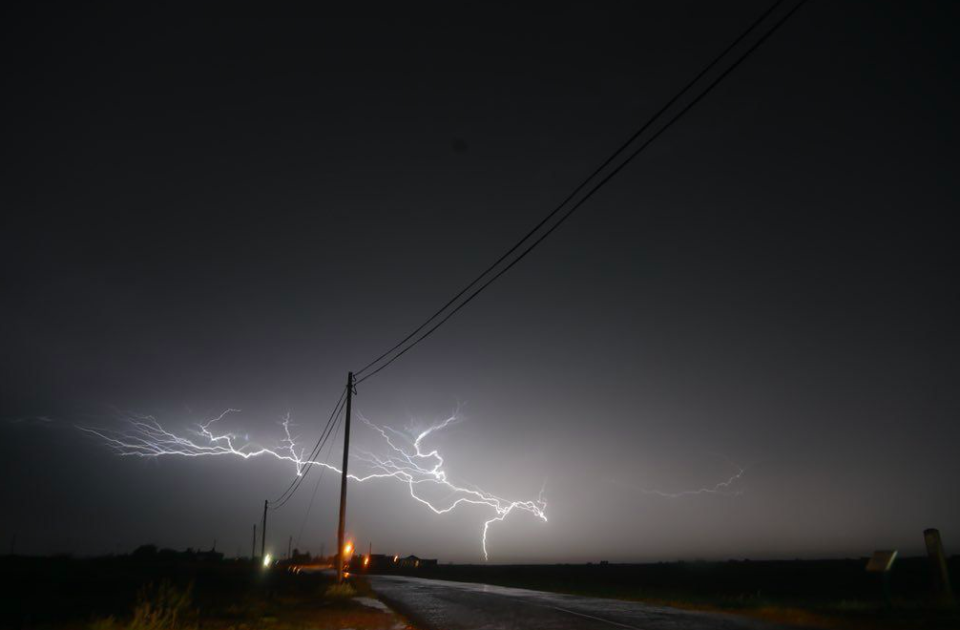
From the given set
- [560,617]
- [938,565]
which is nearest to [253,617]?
[560,617]

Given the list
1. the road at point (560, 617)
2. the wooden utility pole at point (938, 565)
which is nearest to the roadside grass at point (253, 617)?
the road at point (560, 617)

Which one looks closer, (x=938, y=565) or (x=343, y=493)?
(x=938, y=565)

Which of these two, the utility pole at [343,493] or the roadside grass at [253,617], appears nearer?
the roadside grass at [253,617]

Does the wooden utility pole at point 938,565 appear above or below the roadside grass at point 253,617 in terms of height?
above

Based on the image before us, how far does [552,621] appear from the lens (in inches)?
453

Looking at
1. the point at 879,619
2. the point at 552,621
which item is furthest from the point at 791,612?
the point at 552,621

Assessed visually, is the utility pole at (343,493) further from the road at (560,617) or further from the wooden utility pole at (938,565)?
the wooden utility pole at (938,565)

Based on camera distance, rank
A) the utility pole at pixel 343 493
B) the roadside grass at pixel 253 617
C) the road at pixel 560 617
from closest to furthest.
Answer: the road at pixel 560 617 → the roadside grass at pixel 253 617 → the utility pole at pixel 343 493

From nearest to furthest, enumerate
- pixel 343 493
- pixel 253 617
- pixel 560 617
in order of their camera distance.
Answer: pixel 560 617 < pixel 253 617 < pixel 343 493

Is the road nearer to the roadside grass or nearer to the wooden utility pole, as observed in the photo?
the roadside grass

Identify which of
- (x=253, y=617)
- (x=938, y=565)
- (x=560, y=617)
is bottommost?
(x=253, y=617)

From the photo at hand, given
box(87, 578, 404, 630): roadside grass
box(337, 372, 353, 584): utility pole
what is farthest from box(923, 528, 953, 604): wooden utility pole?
box(337, 372, 353, 584): utility pole

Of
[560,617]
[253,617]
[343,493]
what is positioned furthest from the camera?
[343,493]

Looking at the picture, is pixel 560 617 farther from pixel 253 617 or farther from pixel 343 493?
pixel 343 493
